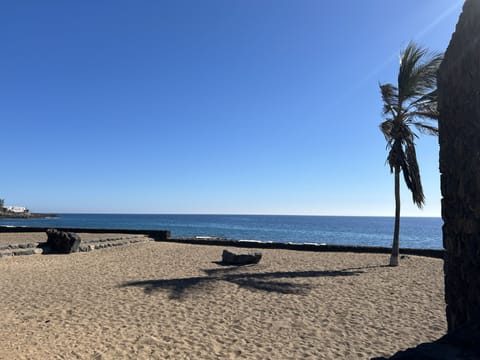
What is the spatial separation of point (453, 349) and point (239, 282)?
6596 mm

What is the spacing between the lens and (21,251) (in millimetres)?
12945

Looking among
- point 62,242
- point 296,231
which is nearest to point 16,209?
point 296,231

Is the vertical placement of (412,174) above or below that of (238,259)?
above

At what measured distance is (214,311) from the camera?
6.16 m

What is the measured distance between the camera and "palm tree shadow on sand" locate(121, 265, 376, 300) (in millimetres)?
7734

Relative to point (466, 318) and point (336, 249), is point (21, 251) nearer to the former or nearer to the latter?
point (336, 249)

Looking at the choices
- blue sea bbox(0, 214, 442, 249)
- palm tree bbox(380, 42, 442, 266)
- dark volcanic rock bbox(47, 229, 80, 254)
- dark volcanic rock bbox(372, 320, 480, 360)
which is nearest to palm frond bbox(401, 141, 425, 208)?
palm tree bbox(380, 42, 442, 266)

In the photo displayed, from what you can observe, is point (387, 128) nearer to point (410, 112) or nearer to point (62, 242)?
point (410, 112)

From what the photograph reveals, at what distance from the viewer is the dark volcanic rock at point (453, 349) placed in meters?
2.20

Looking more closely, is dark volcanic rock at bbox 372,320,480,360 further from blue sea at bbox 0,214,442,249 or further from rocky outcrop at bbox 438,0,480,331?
blue sea at bbox 0,214,442,249

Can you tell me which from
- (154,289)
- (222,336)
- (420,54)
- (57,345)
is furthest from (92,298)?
(420,54)

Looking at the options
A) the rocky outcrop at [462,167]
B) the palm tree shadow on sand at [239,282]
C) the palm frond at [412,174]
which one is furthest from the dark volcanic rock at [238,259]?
the rocky outcrop at [462,167]

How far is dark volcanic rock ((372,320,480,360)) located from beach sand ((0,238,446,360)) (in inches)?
85.4

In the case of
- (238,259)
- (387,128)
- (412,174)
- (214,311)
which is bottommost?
(214,311)
